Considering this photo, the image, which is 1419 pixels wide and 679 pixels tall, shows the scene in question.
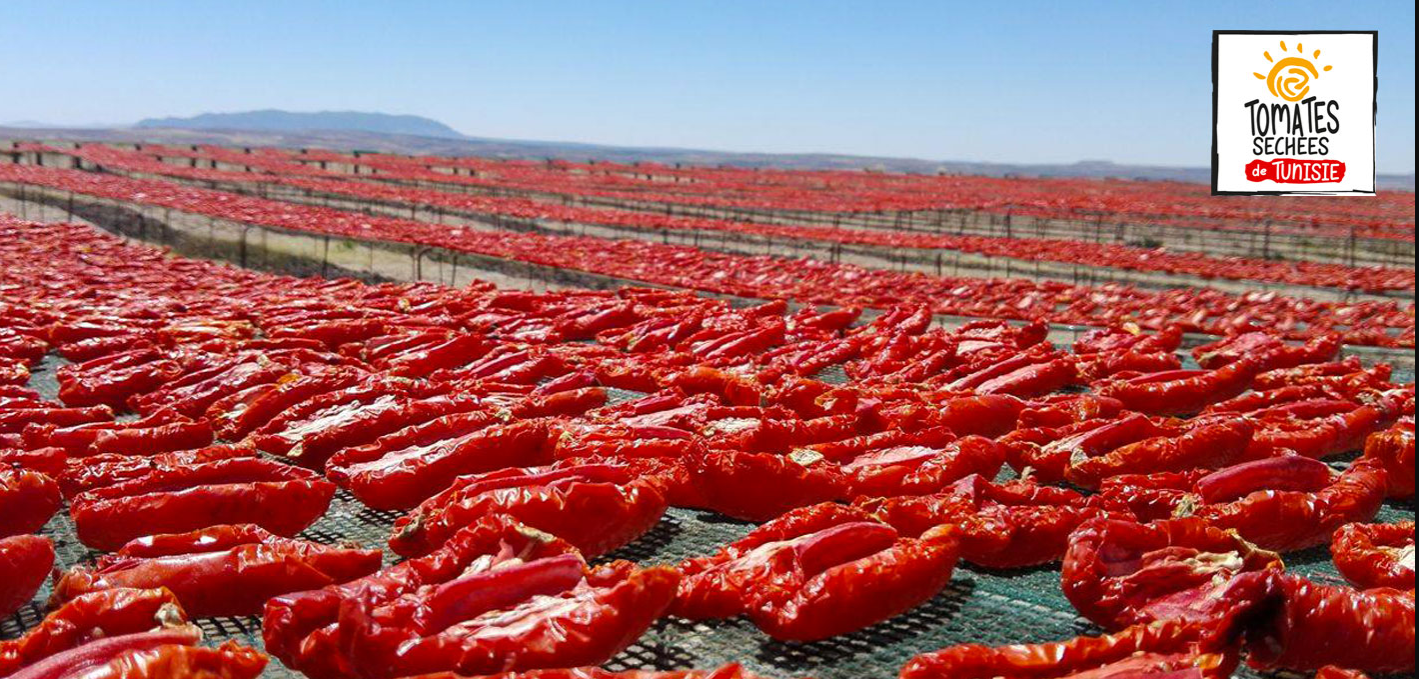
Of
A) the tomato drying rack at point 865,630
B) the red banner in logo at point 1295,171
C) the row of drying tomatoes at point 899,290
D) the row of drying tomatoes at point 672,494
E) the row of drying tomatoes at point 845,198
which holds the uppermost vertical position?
the row of drying tomatoes at point 845,198

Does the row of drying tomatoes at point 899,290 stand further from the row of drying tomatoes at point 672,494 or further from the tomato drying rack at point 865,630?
the tomato drying rack at point 865,630

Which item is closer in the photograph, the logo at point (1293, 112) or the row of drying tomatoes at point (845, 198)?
the logo at point (1293, 112)

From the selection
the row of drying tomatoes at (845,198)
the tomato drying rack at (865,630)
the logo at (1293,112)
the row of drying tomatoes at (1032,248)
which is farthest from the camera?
the row of drying tomatoes at (845,198)

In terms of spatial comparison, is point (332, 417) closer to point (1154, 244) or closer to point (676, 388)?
point (676, 388)

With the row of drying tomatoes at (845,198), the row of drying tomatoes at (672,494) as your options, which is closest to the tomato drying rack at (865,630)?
the row of drying tomatoes at (672,494)

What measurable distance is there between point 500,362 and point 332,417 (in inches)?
78.5

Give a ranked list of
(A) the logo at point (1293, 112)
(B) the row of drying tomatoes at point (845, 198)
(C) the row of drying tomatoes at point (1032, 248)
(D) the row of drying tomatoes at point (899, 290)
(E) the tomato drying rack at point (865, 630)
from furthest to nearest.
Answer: (B) the row of drying tomatoes at point (845, 198), (C) the row of drying tomatoes at point (1032, 248), (D) the row of drying tomatoes at point (899, 290), (A) the logo at point (1293, 112), (E) the tomato drying rack at point (865, 630)

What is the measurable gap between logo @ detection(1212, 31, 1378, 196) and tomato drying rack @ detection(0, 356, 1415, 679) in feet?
13.7

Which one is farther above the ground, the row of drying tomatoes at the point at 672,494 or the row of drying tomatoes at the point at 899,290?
the row of drying tomatoes at the point at 899,290

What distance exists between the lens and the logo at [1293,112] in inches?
287

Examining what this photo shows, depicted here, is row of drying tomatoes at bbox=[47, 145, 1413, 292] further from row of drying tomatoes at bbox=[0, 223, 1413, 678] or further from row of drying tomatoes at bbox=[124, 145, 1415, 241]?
row of drying tomatoes at bbox=[0, 223, 1413, 678]

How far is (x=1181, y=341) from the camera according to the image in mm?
9852

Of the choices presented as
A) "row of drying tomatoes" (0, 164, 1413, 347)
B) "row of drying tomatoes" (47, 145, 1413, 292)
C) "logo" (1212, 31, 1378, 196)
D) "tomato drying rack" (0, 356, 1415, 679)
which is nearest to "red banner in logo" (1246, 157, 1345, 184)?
"logo" (1212, 31, 1378, 196)

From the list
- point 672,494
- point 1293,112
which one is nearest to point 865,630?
point 672,494
